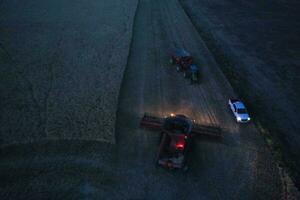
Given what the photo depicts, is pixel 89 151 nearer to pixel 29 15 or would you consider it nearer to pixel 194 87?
pixel 194 87

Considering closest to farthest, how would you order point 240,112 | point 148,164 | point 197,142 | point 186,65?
point 148,164
point 197,142
point 240,112
point 186,65

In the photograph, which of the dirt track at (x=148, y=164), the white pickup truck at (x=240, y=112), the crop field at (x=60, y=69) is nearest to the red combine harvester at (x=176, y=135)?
the dirt track at (x=148, y=164)

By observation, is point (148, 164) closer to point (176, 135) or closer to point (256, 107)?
point (176, 135)

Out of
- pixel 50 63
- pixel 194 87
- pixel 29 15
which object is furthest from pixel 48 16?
pixel 194 87

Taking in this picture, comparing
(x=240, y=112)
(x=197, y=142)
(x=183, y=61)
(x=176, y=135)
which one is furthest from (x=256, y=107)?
(x=176, y=135)

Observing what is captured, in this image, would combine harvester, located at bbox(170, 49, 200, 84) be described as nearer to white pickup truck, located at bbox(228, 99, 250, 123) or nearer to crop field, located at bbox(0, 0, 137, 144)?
white pickup truck, located at bbox(228, 99, 250, 123)

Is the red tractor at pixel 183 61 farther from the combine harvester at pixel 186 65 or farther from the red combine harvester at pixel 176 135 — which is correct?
the red combine harvester at pixel 176 135

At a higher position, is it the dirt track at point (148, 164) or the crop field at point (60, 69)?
the crop field at point (60, 69)
